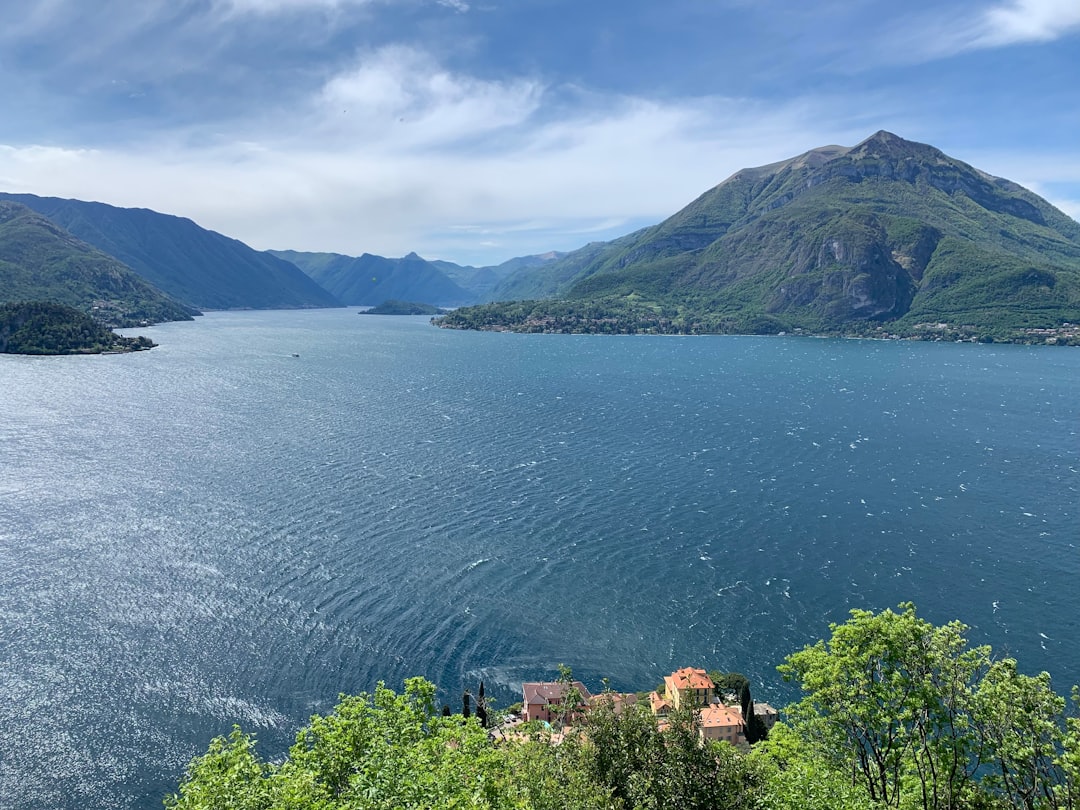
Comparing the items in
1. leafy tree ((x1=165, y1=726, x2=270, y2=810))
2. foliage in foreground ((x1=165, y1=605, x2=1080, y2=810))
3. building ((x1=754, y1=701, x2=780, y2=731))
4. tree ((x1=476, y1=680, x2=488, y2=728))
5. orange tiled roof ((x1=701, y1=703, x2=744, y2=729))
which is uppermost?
foliage in foreground ((x1=165, y1=605, x2=1080, y2=810))

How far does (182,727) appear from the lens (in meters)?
48.7

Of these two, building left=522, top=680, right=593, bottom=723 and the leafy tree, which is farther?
building left=522, top=680, right=593, bottom=723

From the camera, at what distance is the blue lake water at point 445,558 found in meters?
52.9

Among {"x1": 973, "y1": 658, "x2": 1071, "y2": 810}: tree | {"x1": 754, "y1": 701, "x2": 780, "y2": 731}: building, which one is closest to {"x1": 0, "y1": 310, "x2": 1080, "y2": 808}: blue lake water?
{"x1": 754, "y1": 701, "x2": 780, "y2": 731}: building

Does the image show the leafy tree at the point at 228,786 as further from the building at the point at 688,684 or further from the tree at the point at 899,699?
the building at the point at 688,684

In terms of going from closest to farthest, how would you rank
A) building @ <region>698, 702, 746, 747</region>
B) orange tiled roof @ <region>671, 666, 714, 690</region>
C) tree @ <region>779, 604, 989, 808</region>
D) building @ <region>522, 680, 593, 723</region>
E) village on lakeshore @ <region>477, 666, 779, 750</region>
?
tree @ <region>779, 604, 989, 808</region> < village on lakeshore @ <region>477, 666, 779, 750</region> < building @ <region>698, 702, 746, 747</region> < building @ <region>522, 680, 593, 723</region> < orange tiled roof @ <region>671, 666, 714, 690</region>

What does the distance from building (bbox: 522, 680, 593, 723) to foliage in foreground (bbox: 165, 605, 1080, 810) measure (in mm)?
21806

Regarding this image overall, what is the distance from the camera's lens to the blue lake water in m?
52.9

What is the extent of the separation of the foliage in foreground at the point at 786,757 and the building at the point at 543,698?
21806mm

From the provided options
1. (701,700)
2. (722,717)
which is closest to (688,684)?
(701,700)

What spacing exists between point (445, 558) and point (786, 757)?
50835 mm

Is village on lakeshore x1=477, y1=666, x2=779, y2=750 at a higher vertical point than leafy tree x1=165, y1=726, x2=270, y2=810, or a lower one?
lower

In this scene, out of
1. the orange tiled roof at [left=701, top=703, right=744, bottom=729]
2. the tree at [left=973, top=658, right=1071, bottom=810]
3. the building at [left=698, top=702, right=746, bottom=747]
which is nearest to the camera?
the tree at [left=973, top=658, right=1071, bottom=810]

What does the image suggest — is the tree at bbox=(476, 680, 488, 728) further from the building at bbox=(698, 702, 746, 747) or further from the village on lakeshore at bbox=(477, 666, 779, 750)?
the building at bbox=(698, 702, 746, 747)
